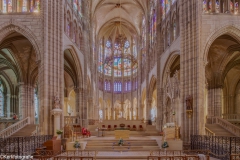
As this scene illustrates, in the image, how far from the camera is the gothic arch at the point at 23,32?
19516 millimetres

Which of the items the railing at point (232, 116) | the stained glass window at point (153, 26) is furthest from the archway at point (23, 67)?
the railing at point (232, 116)

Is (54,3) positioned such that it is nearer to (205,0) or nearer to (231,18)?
(205,0)

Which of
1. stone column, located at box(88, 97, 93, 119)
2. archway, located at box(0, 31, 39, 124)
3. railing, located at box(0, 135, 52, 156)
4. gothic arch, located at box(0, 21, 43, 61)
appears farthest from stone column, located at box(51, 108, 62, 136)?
stone column, located at box(88, 97, 93, 119)

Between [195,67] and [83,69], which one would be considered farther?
[83,69]

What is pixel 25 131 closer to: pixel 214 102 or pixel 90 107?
pixel 90 107

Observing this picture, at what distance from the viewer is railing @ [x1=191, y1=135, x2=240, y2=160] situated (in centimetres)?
1407

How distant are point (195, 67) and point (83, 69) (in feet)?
53.9

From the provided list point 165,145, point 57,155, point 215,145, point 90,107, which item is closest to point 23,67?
point 90,107

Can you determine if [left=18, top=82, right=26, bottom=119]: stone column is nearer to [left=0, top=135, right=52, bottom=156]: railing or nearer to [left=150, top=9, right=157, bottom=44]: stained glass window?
[left=0, top=135, right=52, bottom=156]: railing

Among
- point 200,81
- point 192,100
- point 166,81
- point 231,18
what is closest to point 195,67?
point 200,81

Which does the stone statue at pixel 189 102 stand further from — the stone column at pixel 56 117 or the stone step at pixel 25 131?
the stone step at pixel 25 131

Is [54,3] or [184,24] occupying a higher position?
[54,3]

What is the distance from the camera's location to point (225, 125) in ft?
76.1

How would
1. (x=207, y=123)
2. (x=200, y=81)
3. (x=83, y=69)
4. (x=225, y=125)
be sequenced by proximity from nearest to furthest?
(x=200, y=81) → (x=225, y=125) → (x=207, y=123) → (x=83, y=69)
